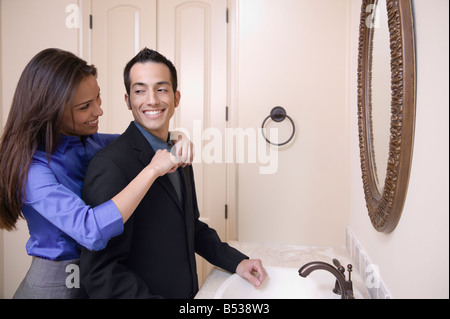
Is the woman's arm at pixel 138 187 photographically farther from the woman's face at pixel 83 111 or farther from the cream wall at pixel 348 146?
the cream wall at pixel 348 146

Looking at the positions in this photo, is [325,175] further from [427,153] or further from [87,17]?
[87,17]

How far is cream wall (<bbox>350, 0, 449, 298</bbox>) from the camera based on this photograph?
0.53 meters

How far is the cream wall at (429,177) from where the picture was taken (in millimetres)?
528

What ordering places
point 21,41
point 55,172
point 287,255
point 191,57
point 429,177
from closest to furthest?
1. point 429,177
2. point 55,172
3. point 287,255
4. point 191,57
5. point 21,41

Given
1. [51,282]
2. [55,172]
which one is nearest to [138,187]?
[55,172]

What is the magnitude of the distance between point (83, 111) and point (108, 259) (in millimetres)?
470

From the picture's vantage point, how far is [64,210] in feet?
2.74

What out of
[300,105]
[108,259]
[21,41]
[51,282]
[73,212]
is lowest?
[51,282]

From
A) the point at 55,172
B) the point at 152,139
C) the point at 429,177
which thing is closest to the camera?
the point at 429,177

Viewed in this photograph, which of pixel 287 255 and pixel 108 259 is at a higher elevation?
pixel 108 259

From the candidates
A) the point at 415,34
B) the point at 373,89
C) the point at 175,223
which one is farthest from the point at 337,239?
the point at 415,34

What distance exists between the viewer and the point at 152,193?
3.26ft

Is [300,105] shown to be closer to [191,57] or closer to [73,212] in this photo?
[191,57]
